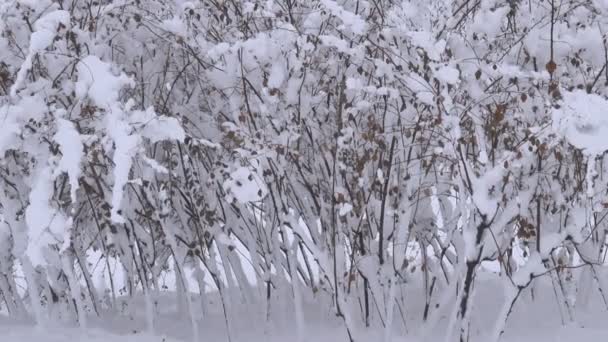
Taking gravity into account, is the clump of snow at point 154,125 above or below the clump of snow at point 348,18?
below

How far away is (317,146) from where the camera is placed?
4590 millimetres

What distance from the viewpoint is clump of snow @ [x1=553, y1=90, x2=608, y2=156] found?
2930 mm

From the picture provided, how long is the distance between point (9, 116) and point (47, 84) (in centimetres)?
38

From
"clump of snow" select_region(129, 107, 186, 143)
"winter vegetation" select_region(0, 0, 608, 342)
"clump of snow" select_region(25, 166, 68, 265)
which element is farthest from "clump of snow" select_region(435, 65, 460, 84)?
"clump of snow" select_region(25, 166, 68, 265)

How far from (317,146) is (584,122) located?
196 cm

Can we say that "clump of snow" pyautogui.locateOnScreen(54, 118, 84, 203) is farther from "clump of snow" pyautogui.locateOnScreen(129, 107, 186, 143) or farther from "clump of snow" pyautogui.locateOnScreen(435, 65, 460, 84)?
"clump of snow" pyautogui.locateOnScreen(435, 65, 460, 84)

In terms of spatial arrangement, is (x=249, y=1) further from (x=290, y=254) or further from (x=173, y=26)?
(x=290, y=254)

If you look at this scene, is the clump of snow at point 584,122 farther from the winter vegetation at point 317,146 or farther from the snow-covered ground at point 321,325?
the snow-covered ground at point 321,325

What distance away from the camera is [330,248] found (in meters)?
4.70

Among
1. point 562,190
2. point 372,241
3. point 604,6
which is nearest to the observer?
point 604,6

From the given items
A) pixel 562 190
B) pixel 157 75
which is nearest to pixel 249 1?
pixel 157 75

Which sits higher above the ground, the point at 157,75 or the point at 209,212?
the point at 157,75

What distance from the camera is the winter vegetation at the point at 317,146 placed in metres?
3.56

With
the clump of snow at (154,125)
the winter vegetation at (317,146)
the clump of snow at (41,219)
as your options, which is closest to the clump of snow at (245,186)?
the winter vegetation at (317,146)
